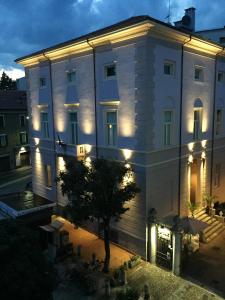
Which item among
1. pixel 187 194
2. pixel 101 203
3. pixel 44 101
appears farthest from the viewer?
pixel 44 101

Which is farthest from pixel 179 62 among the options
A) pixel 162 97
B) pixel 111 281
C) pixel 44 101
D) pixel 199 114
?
pixel 111 281

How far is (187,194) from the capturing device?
20.5 m

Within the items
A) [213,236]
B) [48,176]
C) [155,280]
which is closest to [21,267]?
[155,280]

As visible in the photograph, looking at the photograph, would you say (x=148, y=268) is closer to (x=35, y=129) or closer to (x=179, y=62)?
(x=179, y=62)

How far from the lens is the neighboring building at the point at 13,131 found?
4171 cm

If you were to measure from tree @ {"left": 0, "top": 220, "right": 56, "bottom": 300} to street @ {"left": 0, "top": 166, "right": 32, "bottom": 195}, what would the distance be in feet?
83.4

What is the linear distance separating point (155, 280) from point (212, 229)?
7.81 m

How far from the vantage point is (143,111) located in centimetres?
1625

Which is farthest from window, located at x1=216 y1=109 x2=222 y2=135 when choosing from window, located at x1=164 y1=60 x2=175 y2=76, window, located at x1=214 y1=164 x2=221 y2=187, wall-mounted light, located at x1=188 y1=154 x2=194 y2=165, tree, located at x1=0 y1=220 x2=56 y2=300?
tree, located at x1=0 y1=220 x2=56 y2=300

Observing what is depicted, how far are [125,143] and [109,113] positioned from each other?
2.70 meters

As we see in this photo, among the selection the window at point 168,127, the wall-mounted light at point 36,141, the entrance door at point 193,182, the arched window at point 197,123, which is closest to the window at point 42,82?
the wall-mounted light at point 36,141

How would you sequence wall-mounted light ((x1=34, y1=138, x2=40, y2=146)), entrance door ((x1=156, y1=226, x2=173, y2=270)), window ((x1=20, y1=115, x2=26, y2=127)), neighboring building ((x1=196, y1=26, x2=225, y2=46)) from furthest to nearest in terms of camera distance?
window ((x1=20, y1=115, x2=26, y2=127)), neighboring building ((x1=196, y1=26, x2=225, y2=46)), wall-mounted light ((x1=34, y1=138, x2=40, y2=146)), entrance door ((x1=156, y1=226, x2=173, y2=270))

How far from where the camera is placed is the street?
1368 inches

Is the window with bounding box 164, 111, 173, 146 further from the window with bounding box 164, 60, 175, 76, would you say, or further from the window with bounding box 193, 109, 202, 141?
the window with bounding box 193, 109, 202, 141
